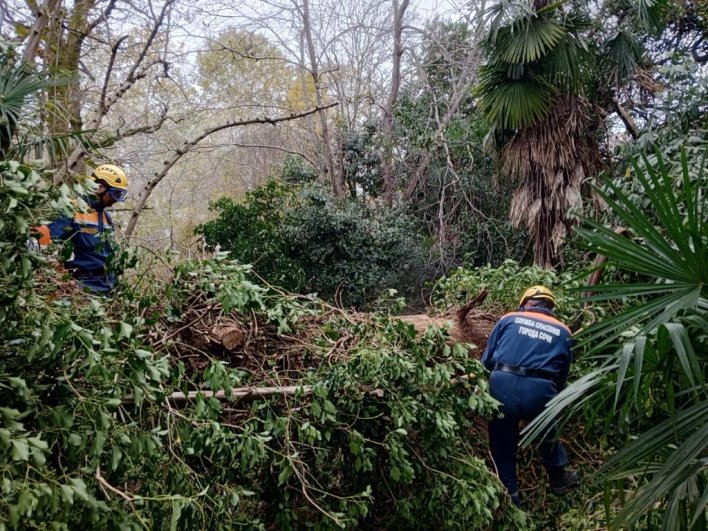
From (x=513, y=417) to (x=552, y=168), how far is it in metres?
5.58

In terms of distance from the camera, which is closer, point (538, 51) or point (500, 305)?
point (500, 305)

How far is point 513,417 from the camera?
4324mm

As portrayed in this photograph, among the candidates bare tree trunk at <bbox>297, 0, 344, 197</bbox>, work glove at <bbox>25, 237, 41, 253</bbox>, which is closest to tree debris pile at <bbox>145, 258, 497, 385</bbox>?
work glove at <bbox>25, 237, 41, 253</bbox>

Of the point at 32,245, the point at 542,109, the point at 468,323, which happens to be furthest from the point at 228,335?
the point at 542,109

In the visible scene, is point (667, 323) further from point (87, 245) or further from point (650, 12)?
point (650, 12)

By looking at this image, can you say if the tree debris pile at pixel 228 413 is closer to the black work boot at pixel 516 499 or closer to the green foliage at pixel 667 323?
the black work boot at pixel 516 499

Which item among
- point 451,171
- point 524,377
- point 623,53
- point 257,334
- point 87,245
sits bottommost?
point 524,377

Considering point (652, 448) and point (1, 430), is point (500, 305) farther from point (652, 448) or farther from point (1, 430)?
point (1, 430)

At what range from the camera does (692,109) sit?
21.9 feet

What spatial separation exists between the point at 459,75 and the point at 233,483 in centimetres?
1164

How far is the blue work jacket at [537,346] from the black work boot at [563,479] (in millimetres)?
727

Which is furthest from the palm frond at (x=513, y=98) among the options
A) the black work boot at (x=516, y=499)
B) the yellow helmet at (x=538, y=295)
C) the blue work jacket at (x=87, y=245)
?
the blue work jacket at (x=87, y=245)

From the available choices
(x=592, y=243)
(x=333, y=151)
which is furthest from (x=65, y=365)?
(x=333, y=151)

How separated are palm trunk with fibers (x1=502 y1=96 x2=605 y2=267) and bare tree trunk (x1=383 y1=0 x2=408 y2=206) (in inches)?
139
